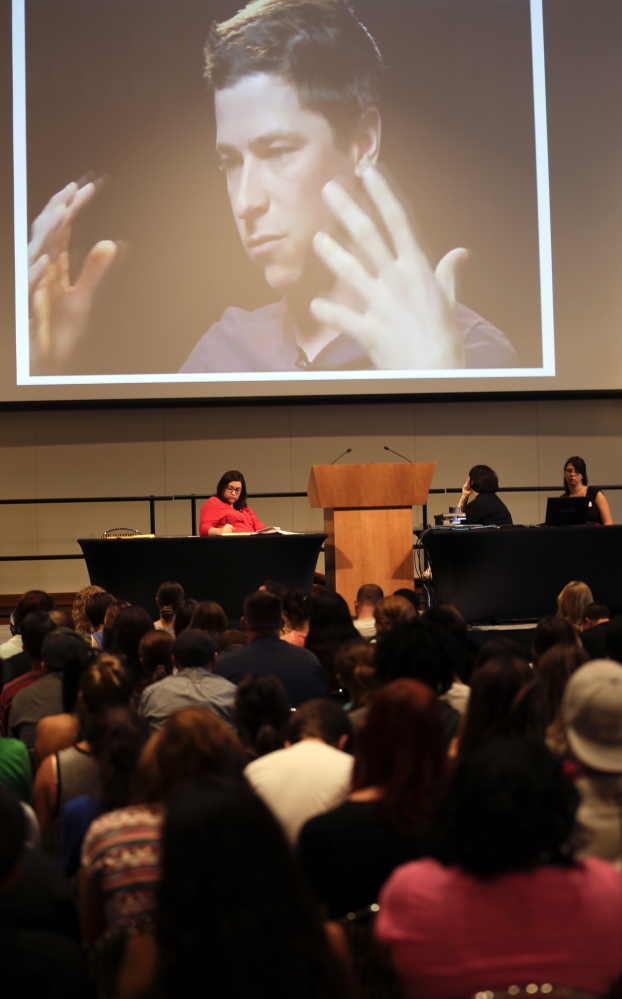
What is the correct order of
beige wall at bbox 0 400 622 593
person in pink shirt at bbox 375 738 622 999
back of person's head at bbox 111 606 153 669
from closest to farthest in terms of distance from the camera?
person in pink shirt at bbox 375 738 622 999, back of person's head at bbox 111 606 153 669, beige wall at bbox 0 400 622 593

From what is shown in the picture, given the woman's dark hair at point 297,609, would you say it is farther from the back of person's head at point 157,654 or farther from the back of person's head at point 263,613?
the back of person's head at point 157,654

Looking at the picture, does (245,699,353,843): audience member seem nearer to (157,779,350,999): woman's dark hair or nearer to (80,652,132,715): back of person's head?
(80,652,132,715): back of person's head

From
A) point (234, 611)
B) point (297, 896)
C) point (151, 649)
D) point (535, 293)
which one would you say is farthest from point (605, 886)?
point (535, 293)

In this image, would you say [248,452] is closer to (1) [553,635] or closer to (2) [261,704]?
(1) [553,635]

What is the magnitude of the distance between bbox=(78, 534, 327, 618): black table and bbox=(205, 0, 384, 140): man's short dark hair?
4.08 metres

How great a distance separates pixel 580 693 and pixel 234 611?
4.43m

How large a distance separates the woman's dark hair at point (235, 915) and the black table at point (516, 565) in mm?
4669

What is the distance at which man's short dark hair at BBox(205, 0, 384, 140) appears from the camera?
308 inches

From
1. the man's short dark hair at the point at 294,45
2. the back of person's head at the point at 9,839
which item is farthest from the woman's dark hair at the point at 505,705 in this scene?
the man's short dark hair at the point at 294,45

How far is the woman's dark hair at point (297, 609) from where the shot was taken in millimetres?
4066

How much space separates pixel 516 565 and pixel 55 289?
178 inches

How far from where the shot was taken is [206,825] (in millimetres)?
944

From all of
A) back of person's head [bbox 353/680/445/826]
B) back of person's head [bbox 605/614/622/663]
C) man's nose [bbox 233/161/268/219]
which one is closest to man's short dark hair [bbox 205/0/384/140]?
man's nose [bbox 233/161/268/219]

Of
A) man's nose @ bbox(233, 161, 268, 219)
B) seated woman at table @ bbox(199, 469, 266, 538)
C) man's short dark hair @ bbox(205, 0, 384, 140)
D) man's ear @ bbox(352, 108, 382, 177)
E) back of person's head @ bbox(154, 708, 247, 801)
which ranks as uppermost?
man's short dark hair @ bbox(205, 0, 384, 140)
